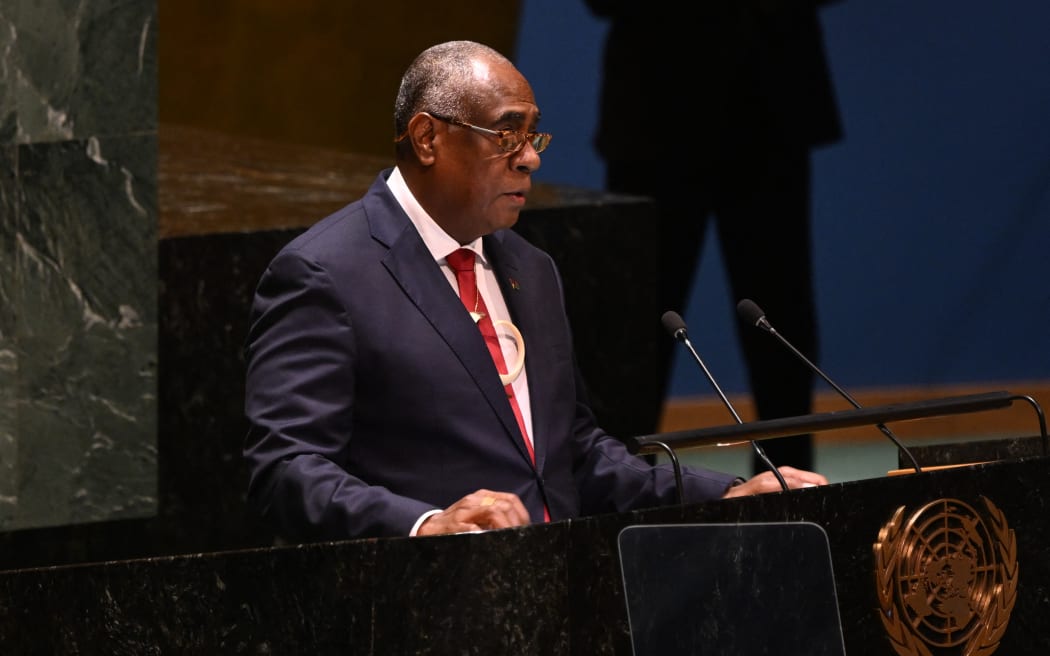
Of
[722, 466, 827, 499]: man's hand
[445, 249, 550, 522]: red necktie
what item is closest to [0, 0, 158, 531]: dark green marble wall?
[445, 249, 550, 522]: red necktie

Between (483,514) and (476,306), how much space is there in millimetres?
817

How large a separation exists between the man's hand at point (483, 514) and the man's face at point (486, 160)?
2.63 ft

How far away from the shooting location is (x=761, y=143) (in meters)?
6.49

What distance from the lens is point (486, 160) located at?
331 cm

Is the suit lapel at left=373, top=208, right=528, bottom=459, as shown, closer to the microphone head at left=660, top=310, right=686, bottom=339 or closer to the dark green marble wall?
the microphone head at left=660, top=310, right=686, bottom=339

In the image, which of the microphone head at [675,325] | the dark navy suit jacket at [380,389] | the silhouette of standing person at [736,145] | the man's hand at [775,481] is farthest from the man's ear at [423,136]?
the silhouette of standing person at [736,145]

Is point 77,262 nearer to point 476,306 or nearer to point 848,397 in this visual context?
point 476,306

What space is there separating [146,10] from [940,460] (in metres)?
2.44

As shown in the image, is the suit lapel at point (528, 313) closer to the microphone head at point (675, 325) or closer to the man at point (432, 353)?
the man at point (432, 353)

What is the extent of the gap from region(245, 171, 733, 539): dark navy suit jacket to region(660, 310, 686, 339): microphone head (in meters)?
0.29

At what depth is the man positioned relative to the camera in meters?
3.07

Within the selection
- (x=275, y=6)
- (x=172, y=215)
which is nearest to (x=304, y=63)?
(x=275, y=6)

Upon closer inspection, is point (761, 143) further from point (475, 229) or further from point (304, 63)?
point (475, 229)

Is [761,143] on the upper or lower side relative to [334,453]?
upper
